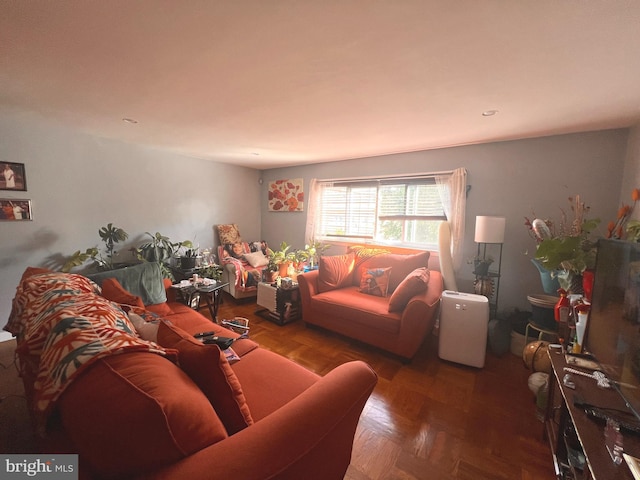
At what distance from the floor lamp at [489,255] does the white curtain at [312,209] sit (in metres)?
2.33

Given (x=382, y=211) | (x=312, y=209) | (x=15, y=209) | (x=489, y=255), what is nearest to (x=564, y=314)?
(x=489, y=255)

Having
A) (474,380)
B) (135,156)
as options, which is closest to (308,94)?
(474,380)

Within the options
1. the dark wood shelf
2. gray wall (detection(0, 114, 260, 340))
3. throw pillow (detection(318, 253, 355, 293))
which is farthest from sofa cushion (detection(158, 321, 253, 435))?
gray wall (detection(0, 114, 260, 340))

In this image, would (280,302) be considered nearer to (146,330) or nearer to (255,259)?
(255,259)

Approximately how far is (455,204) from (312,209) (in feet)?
6.96

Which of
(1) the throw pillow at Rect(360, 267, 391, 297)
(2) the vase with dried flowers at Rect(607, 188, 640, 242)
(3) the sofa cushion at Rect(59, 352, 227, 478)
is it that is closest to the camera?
(3) the sofa cushion at Rect(59, 352, 227, 478)

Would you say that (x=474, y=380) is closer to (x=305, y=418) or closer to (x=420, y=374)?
(x=420, y=374)

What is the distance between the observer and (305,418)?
75 centimetres

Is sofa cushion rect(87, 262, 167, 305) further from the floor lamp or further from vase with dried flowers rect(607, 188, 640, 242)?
vase with dried flowers rect(607, 188, 640, 242)

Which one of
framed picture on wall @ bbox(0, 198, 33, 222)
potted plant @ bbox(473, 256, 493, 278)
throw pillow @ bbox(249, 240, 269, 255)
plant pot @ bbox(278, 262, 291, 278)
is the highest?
framed picture on wall @ bbox(0, 198, 33, 222)

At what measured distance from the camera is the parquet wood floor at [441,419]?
1.30 metres

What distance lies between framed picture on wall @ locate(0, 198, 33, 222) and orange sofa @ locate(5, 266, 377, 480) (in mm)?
2337

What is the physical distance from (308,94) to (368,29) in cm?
67

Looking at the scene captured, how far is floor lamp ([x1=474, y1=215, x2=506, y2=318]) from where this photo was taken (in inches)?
92.6
